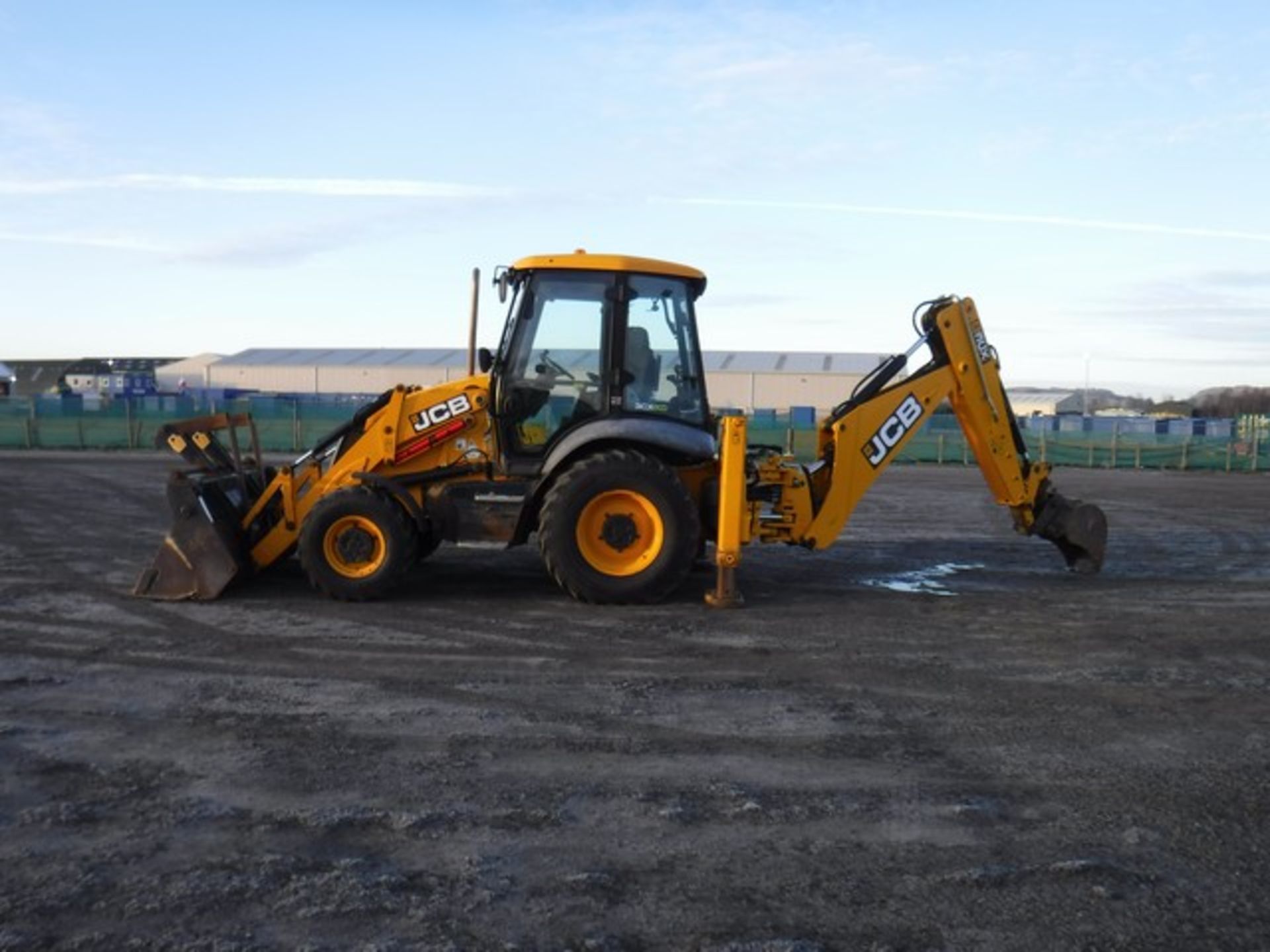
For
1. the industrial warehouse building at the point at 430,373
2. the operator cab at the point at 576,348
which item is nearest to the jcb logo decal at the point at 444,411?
the operator cab at the point at 576,348

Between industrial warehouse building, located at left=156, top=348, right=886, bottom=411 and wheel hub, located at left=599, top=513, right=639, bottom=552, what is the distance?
4528cm

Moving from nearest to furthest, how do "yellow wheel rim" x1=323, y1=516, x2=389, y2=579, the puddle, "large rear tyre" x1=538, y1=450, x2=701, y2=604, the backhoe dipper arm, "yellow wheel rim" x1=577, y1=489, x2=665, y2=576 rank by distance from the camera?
"large rear tyre" x1=538, y1=450, x2=701, y2=604 < "yellow wheel rim" x1=577, y1=489, x2=665, y2=576 < "yellow wheel rim" x1=323, y1=516, x2=389, y2=579 < the backhoe dipper arm < the puddle

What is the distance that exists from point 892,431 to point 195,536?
5.71 metres

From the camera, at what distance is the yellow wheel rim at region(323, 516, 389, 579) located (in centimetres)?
934

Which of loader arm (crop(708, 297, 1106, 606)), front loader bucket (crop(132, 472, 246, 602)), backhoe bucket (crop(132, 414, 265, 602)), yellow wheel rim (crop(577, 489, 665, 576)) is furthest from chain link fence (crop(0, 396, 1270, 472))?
front loader bucket (crop(132, 472, 246, 602))

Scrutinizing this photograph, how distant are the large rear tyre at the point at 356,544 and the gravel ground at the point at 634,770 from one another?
0.83 feet

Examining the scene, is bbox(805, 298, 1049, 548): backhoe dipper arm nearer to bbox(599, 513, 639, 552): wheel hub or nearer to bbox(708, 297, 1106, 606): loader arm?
bbox(708, 297, 1106, 606): loader arm

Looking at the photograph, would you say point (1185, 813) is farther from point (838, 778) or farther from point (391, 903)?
point (391, 903)

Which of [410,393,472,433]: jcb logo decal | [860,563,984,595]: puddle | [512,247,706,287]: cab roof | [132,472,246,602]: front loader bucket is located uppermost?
[512,247,706,287]: cab roof

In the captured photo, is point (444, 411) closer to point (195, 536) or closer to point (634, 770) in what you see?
point (195, 536)

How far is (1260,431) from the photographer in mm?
36438

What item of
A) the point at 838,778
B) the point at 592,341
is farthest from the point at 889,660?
the point at 592,341

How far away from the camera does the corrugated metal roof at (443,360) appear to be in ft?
198

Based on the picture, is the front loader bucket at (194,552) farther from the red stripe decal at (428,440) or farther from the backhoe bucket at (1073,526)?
the backhoe bucket at (1073,526)
